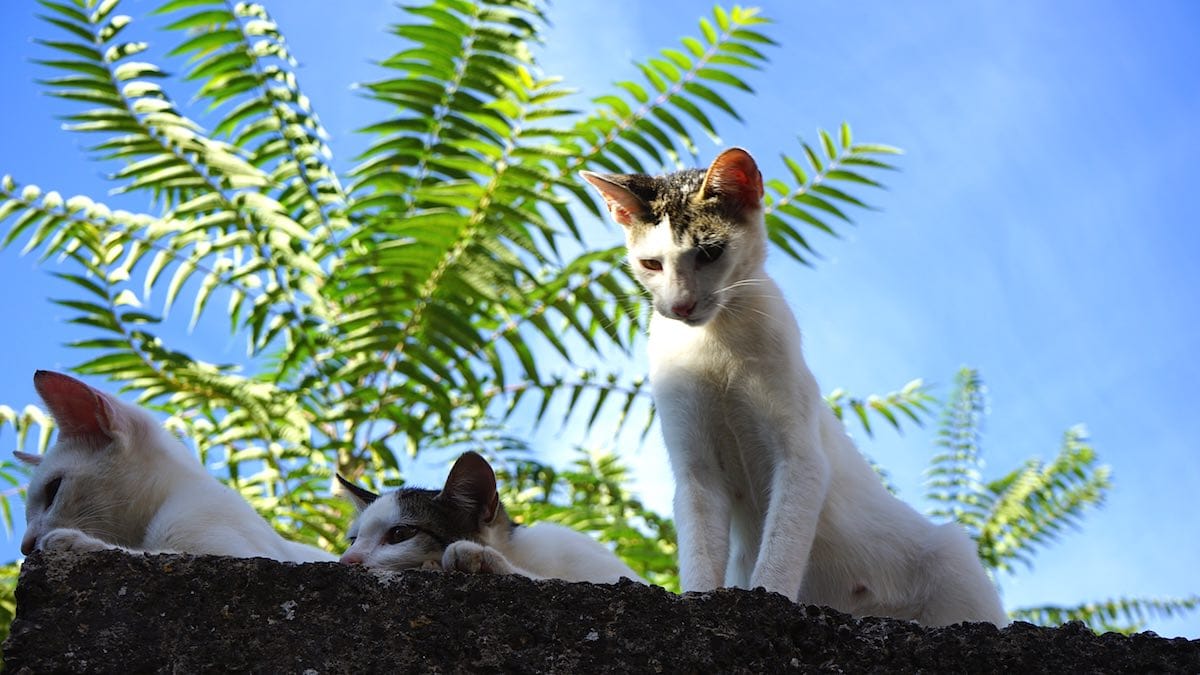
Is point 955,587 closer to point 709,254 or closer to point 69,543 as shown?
point 709,254

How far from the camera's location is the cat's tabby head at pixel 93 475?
242cm

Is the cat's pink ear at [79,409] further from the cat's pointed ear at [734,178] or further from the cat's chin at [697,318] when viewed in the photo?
the cat's pointed ear at [734,178]

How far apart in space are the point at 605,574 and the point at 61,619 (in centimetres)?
150

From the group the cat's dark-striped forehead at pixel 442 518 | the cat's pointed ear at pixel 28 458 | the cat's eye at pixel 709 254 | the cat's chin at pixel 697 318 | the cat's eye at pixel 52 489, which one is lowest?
the cat's eye at pixel 52 489

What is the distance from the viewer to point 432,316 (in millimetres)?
5414

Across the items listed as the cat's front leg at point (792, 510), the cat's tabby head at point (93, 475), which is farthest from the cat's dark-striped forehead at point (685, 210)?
the cat's tabby head at point (93, 475)

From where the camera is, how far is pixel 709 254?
298cm

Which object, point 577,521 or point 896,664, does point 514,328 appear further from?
point 896,664

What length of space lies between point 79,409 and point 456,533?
0.89 metres

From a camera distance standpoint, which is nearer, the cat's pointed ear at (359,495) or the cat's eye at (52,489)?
the cat's eye at (52,489)

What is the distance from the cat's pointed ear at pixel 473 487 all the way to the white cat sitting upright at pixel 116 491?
0.41 meters

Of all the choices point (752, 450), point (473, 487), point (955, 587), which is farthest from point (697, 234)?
point (955, 587)

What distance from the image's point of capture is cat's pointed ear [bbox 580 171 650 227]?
3.11 metres

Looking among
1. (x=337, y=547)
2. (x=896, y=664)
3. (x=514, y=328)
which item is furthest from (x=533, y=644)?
(x=514, y=328)
